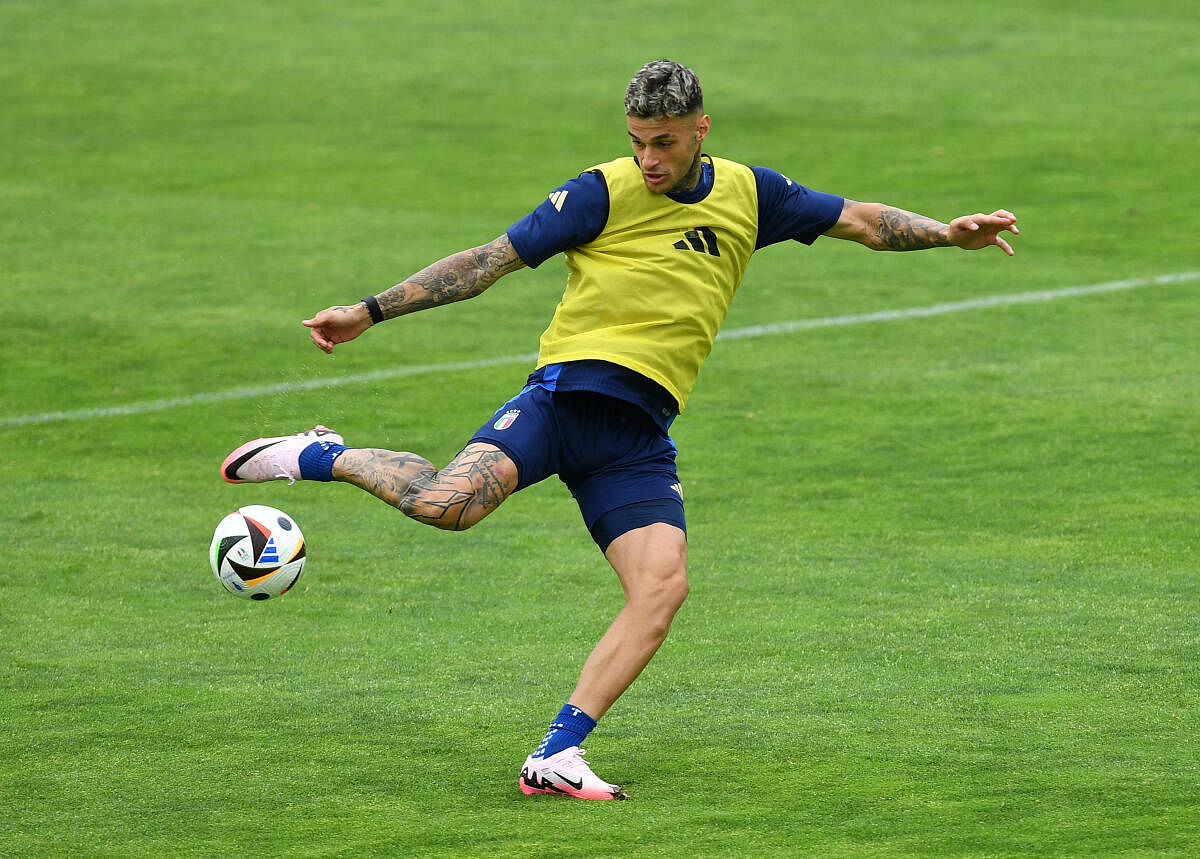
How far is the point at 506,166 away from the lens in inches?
733

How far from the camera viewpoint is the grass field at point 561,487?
19.1 ft

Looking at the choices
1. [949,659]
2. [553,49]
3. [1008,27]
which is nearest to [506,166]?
[553,49]

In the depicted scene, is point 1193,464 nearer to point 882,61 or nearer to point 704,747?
point 704,747

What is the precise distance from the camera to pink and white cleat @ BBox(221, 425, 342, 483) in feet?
20.6

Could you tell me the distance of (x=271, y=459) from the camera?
6309mm

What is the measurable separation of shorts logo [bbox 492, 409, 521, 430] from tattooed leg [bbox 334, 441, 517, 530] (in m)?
0.09

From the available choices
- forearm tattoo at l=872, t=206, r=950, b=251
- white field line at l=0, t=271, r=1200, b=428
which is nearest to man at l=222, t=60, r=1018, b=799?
forearm tattoo at l=872, t=206, r=950, b=251

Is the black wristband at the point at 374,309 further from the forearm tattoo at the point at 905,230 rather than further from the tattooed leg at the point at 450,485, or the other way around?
the forearm tattoo at the point at 905,230

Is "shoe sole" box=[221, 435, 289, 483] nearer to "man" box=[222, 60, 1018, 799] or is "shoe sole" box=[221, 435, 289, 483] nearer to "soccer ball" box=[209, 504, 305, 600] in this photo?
"man" box=[222, 60, 1018, 799]

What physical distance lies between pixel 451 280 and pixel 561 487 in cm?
455

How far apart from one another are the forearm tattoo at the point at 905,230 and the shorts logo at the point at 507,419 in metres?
1.54

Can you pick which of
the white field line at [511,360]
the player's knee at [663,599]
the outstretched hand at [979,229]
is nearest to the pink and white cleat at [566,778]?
the player's knee at [663,599]

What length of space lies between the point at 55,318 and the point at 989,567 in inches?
336

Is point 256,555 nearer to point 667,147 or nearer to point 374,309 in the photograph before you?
point 374,309
